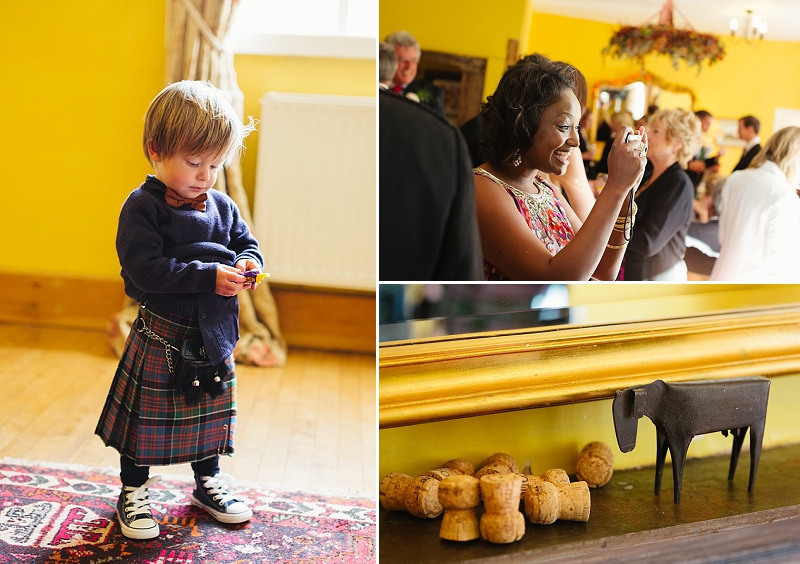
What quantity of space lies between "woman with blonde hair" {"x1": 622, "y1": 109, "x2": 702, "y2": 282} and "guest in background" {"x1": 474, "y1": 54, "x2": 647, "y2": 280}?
0.07 meters

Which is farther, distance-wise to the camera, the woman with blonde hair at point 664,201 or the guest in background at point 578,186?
the woman with blonde hair at point 664,201

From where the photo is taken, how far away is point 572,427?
1.38m

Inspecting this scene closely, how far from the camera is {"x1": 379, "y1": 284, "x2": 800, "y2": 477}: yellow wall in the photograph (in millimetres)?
1263

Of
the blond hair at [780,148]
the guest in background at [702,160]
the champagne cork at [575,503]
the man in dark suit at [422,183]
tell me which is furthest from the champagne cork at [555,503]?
the blond hair at [780,148]

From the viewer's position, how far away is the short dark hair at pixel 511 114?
3.36 feet

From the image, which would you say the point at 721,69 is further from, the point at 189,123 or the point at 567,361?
the point at 189,123

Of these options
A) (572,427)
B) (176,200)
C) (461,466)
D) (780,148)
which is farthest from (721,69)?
(176,200)

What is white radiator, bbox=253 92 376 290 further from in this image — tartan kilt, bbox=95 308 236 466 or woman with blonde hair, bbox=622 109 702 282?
woman with blonde hair, bbox=622 109 702 282

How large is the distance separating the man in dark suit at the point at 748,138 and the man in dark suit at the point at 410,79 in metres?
0.59

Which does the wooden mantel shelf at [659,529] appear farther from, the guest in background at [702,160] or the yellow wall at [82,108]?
the yellow wall at [82,108]

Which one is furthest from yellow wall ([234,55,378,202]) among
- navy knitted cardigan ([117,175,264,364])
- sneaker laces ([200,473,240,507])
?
sneaker laces ([200,473,240,507])

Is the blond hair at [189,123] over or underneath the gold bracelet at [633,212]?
over

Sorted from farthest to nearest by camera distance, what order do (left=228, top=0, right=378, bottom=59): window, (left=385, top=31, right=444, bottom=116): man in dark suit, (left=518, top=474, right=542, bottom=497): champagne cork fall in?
(left=228, top=0, right=378, bottom=59): window
(left=518, top=474, right=542, bottom=497): champagne cork
(left=385, top=31, right=444, bottom=116): man in dark suit

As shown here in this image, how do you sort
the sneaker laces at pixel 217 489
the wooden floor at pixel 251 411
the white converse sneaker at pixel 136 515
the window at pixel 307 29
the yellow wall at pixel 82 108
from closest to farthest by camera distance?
1. the white converse sneaker at pixel 136 515
2. the sneaker laces at pixel 217 489
3. the wooden floor at pixel 251 411
4. the yellow wall at pixel 82 108
5. the window at pixel 307 29
